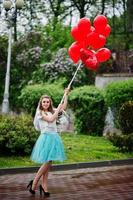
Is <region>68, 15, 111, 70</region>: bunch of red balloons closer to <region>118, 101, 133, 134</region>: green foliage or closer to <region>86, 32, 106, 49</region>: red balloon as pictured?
<region>86, 32, 106, 49</region>: red balloon

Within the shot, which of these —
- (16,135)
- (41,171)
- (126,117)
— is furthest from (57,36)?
(41,171)

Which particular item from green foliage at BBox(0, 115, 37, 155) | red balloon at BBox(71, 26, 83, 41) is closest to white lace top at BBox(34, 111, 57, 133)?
red balloon at BBox(71, 26, 83, 41)

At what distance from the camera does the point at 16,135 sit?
14.1 metres

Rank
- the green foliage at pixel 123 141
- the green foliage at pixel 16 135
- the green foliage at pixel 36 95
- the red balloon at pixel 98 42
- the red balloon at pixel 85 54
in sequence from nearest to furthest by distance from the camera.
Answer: the red balloon at pixel 85 54 < the red balloon at pixel 98 42 < the green foliage at pixel 16 135 < the green foliage at pixel 123 141 < the green foliage at pixel 36 95

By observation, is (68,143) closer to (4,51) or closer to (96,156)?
(96,156)

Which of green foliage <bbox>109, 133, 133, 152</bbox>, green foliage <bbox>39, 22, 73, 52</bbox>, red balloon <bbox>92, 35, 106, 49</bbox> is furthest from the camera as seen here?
green foliage <bbox>39, 22, 73, 52</bbox>

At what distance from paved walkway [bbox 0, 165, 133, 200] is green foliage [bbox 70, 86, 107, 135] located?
7.04 m

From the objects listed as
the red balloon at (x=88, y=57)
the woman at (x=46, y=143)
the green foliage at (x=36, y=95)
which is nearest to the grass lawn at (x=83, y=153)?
the woman at (x=46, y=143)

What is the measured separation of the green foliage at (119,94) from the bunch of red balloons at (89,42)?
9.00 meters

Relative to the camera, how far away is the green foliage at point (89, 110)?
68.6 ft

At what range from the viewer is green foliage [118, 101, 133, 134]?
16.8 metres

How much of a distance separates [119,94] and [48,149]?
10189 millimetres

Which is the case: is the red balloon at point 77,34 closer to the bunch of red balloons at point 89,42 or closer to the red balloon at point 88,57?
the bunch of red balloons at point 89,42

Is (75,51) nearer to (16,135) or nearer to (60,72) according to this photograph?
(16,135)
